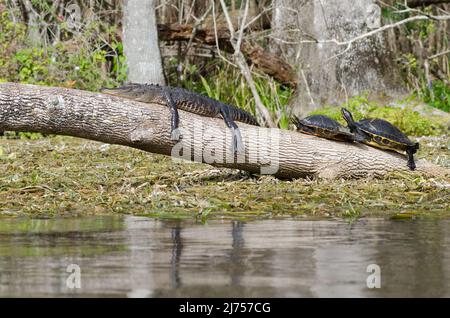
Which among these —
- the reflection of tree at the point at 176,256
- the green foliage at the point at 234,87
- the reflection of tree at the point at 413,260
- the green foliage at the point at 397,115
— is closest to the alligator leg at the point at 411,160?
the reflection of tree at the point at 413,260

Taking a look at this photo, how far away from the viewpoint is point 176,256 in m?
5.97

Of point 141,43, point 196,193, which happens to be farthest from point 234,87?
point 196,193

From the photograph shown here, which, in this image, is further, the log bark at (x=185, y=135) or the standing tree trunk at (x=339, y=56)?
the standing tree trunk at (x=339, y=56)

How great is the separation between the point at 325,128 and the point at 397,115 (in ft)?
20.1

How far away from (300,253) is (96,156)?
710 centimetres

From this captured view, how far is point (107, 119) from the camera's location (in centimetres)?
913

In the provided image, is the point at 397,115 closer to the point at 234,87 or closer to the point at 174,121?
the point at 234,87

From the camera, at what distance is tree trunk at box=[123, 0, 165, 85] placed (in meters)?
16.4

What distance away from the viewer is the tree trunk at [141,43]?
53.9 feet

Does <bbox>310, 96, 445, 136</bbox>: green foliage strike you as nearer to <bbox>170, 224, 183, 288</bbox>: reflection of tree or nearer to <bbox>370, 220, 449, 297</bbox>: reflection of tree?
<bbox>370, 220, 449, 297</bbox>: reflection of tree

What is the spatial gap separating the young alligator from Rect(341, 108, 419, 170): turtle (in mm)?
1268
